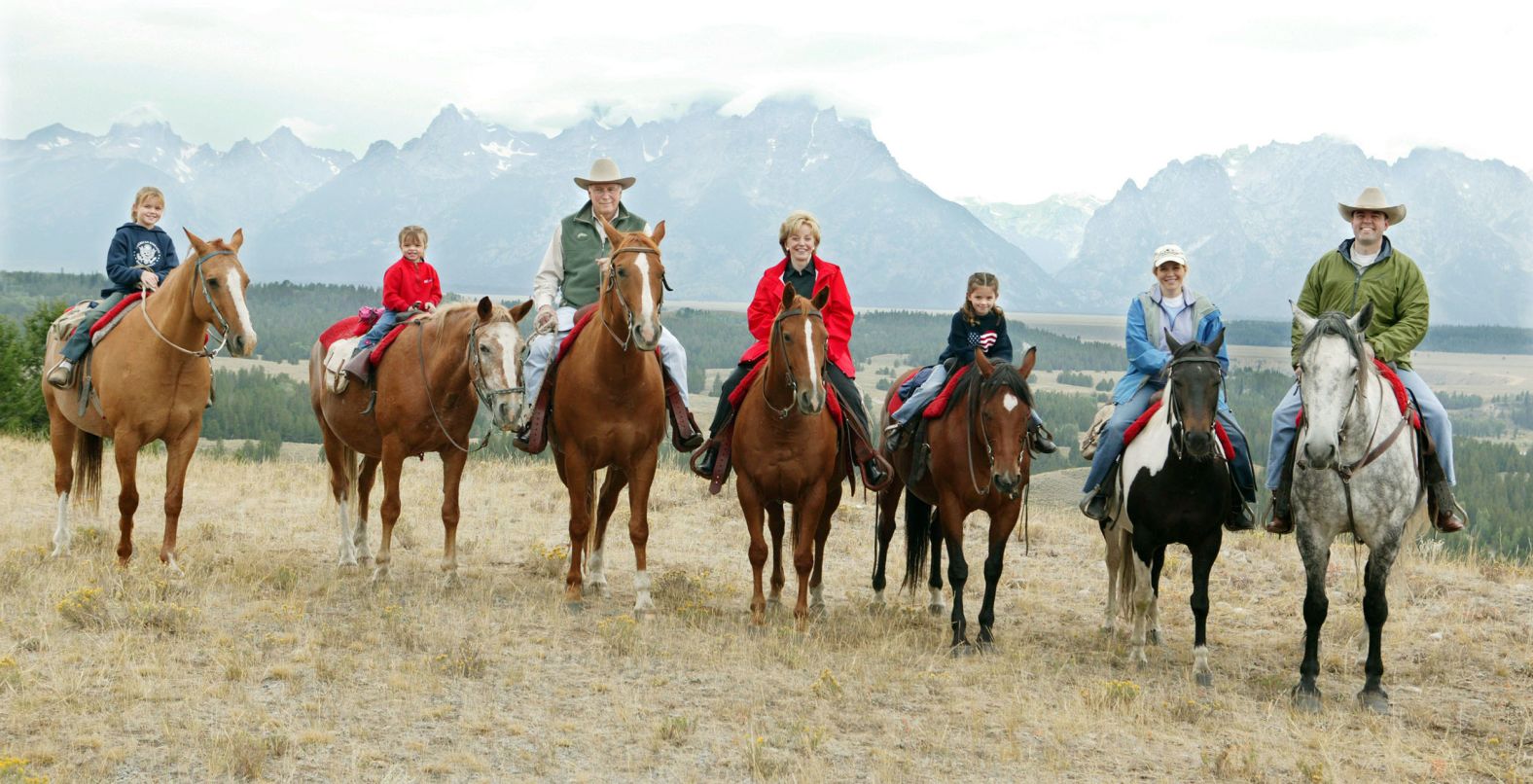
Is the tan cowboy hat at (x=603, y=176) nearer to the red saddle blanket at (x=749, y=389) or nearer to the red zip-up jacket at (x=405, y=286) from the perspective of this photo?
the red zip-up jacket at (x=405, y=286)

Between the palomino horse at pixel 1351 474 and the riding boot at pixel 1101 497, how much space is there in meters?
1.33

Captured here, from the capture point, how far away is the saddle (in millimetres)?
8922

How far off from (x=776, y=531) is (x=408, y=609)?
116 inches

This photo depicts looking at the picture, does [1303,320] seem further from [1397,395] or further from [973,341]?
[973,341]

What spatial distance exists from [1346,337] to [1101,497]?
2303 mm

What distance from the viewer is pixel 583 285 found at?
386 inches

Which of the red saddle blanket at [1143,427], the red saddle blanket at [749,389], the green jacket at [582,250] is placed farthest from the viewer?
the green jacket at [582,250]

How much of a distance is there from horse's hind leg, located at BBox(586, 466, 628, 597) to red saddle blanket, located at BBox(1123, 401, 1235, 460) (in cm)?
408

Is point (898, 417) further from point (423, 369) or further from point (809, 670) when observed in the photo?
point (423, 369)

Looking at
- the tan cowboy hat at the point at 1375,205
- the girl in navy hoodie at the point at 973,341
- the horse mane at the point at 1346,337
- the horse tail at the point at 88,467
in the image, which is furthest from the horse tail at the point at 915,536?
the horse tail at the point at 88,467

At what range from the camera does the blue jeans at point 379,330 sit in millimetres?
9914

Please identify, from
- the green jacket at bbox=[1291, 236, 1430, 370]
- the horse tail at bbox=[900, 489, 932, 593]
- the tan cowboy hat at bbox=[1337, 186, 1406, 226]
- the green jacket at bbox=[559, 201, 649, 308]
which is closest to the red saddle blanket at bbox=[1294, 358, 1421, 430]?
the green jacket at bbox=[1291, 236, 1430, 370]

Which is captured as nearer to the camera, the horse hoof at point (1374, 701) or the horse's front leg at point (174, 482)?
the horse hoof at point (1374, 701)

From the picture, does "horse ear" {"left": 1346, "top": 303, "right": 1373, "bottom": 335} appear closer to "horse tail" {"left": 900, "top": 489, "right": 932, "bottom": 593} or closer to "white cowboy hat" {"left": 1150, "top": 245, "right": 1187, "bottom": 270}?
"white cowboy hat" {"left": 1150, "top": 245, "right": 1187, "bottom": 270}
